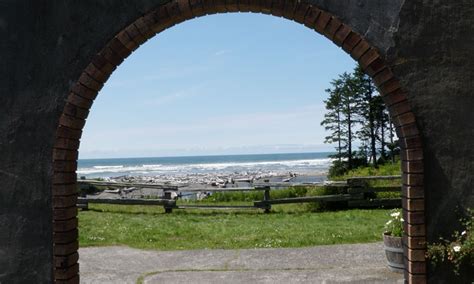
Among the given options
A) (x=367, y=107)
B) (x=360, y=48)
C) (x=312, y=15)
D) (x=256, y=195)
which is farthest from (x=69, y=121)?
(x=367, y=107)

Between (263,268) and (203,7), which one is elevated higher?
(203,7)

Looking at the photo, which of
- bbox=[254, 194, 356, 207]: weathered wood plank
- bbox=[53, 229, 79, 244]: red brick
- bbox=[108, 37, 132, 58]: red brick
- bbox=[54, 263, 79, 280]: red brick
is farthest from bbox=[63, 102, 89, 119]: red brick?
bbox=[254, 194, 356, 207]: weathered wood plank

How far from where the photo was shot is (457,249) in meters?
3.96

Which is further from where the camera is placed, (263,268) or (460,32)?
(263,268)

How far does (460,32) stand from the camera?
14.0ft

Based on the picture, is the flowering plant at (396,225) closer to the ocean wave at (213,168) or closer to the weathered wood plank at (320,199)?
the weathered wood plank at (320,199)

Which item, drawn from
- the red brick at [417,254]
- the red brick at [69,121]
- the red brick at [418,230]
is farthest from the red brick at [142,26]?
the red brick at [417,254]

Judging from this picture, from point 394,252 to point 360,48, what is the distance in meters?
2.76

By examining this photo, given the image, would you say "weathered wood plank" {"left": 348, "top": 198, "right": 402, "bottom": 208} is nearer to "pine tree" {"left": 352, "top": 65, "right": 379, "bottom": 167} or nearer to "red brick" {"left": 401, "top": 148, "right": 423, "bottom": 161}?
"red brick" {"left": 401, "top": 148, "right": 423, "bottom": 161}

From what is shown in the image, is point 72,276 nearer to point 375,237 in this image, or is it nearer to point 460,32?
point 460,32

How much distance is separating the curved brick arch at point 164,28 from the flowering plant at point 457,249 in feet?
0.38

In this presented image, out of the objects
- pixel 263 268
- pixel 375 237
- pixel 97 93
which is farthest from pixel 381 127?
pixel 97 93

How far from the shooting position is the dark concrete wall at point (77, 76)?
13.7 feet

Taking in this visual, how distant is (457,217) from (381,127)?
113ft
